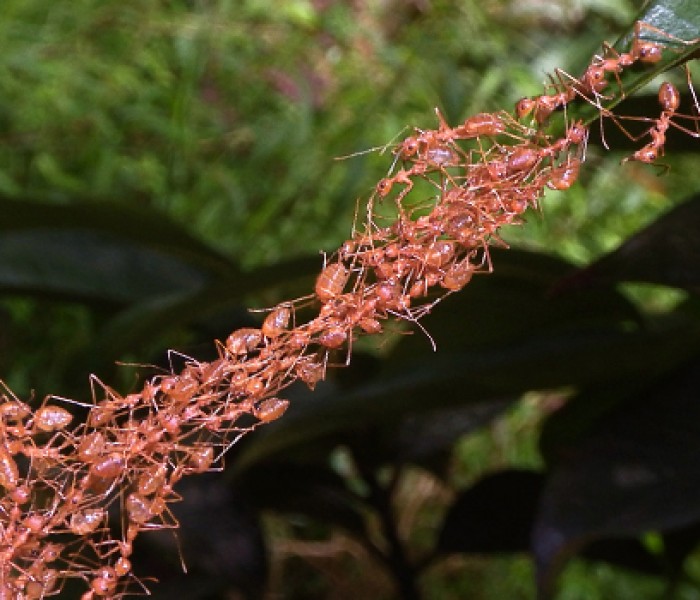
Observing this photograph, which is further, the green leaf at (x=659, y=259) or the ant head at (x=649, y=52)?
the green leaf at (x=659, y=259)

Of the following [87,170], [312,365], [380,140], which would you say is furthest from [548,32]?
[312,365]

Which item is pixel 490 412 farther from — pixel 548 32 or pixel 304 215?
pixel 548 32

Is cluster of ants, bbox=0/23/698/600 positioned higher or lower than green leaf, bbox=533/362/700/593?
higher

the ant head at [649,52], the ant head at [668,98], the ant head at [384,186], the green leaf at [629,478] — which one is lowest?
the green leaf at [629,478]

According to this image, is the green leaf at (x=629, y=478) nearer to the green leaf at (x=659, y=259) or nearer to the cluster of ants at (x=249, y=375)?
the green leaf at (x=659, y=259)

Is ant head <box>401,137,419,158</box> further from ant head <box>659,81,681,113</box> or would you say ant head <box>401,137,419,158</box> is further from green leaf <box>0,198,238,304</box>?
green leaf <box>0,198,238,304</box>

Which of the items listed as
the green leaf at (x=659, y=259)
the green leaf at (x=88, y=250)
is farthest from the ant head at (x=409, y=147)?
the green leaf at (x=88, y=250)

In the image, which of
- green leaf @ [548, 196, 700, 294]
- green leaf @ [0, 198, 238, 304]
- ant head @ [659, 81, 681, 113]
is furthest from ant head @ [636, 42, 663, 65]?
green leaf @ [0, 198, 238, 304]

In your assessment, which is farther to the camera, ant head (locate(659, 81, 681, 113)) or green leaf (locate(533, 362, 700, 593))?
green leaf (locate(533, 362, 700, 593))

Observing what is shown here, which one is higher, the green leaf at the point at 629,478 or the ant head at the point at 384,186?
the ant head at the point at 384,186

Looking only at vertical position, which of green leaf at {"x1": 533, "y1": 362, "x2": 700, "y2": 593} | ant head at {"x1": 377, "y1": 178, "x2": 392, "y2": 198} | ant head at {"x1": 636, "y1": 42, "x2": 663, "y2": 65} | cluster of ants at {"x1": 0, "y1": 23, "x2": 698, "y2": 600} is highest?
ant head at {"x1": 636, "y1": 42, "x2": 663, "y2": 65}

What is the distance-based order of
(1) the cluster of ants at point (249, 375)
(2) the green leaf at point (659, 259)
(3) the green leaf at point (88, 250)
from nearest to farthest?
(1) the cluster of ants at point (249, 375), (2) the green leaf at point (659, 259), (3) the green leaf at point (88, 250)
